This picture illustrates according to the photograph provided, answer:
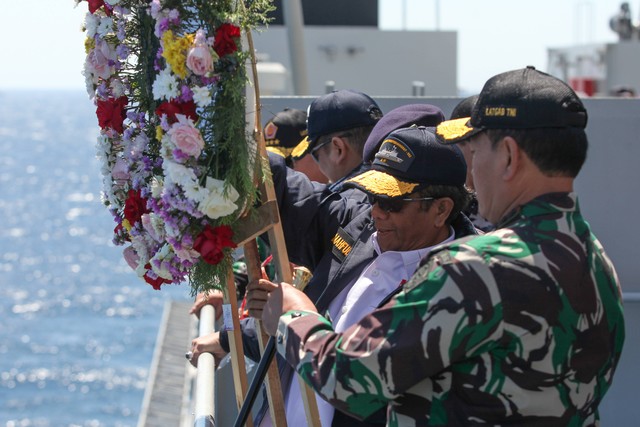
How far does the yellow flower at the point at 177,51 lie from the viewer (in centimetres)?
296

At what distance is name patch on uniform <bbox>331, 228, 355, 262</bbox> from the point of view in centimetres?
347

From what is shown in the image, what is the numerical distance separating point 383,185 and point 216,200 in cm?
55

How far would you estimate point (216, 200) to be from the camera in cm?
303

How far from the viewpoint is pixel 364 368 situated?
2.33m

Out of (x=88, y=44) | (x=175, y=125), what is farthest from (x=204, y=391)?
(x=88, y=44)

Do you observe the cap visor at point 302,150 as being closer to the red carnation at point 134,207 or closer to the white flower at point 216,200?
the red carnation at point 134,207

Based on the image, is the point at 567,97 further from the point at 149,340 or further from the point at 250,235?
the point at 149,340

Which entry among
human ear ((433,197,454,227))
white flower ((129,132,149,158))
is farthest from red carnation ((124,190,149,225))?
human ear ((433,197,454,227))

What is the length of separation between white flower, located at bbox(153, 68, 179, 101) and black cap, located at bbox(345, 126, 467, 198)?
652 mm

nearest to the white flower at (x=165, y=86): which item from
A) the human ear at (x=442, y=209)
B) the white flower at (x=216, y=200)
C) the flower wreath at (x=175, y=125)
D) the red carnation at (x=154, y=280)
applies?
the flower wreath at (x=175, y=125)

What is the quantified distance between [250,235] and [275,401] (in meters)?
0.58

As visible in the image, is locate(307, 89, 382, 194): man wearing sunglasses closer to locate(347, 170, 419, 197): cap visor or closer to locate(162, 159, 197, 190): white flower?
locate(347, 170, 419, 197): cap visor

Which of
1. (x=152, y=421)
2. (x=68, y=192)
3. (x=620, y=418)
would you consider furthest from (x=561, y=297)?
(x=68, y=192)

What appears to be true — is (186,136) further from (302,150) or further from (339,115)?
(302,150)
